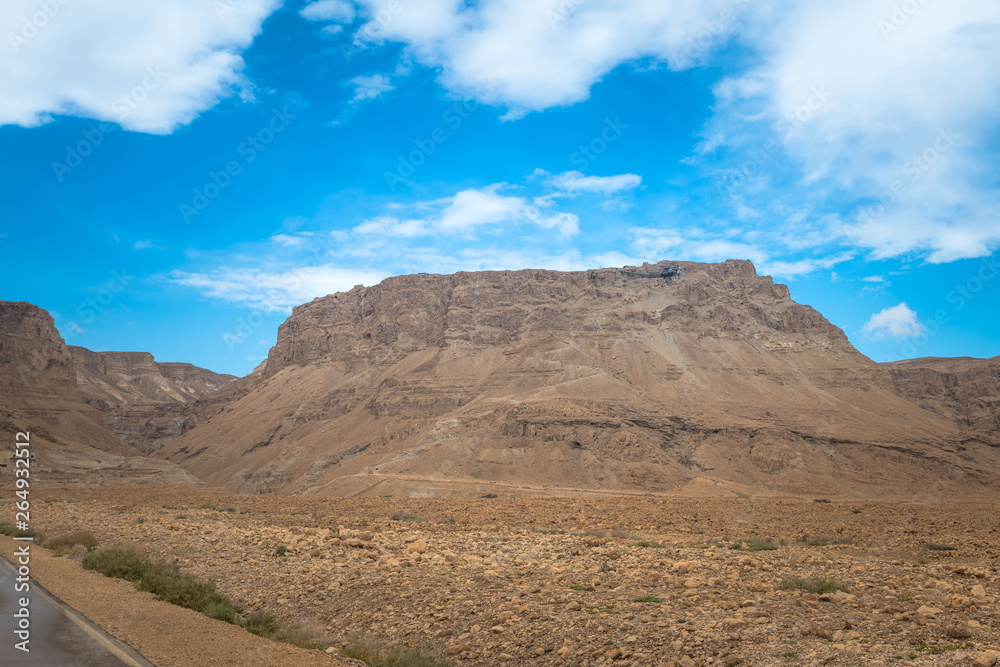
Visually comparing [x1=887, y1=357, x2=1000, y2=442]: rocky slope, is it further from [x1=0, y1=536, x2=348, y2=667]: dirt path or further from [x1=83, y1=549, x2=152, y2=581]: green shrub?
[x1=0, y1=536, x2=348, y2=667]: dirt path

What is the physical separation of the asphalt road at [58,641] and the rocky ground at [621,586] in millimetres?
3300

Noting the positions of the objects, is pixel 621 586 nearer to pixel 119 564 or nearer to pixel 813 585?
pixel 813 585

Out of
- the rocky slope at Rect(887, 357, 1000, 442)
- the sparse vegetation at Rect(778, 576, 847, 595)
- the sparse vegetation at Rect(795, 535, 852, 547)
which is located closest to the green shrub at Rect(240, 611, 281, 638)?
the sparse vegetation at Rect(778, 576, 847, 595)

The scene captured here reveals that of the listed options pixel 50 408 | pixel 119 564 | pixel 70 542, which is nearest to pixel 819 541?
pixel 119 564

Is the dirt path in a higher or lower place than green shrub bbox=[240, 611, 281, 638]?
higher

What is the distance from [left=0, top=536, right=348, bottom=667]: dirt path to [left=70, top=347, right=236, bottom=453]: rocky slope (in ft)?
418

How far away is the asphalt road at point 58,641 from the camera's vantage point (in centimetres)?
861

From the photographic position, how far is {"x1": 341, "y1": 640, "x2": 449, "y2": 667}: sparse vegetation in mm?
9508

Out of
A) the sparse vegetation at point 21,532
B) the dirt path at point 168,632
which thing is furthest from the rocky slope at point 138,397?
the dirt path at point 168,632

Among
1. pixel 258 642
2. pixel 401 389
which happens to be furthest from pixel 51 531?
pixel 401 389

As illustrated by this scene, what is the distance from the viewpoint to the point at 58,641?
955cm

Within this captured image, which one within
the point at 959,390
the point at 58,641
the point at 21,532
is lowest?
the point at 21,532

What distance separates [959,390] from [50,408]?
14515 cm

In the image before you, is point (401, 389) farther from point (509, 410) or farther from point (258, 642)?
point (258, 642)
